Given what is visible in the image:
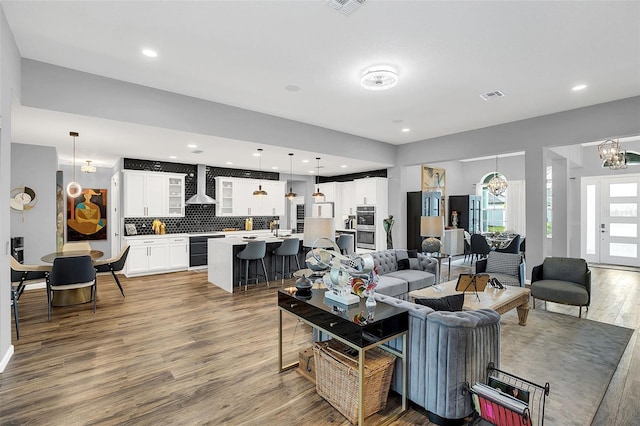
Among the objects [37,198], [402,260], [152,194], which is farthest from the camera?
[152,194]

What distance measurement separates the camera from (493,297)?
12.1 feet

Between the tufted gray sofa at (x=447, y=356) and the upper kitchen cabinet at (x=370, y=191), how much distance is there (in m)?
6.41

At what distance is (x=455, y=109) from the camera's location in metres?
5.16

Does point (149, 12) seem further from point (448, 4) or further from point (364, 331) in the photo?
point (364, 331)

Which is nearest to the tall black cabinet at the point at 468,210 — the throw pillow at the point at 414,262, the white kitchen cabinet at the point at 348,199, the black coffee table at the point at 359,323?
the white kitchen cabinet at the point at 348,199

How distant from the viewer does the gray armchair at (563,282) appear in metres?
4.11

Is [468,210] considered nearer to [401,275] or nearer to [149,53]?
[401,275]

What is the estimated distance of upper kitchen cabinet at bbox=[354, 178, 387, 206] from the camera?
8523 mm

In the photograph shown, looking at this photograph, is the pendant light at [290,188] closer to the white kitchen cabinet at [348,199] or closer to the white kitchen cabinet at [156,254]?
the white kitchen cabinet at [348,199]

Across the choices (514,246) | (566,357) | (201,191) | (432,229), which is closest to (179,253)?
(201,191)

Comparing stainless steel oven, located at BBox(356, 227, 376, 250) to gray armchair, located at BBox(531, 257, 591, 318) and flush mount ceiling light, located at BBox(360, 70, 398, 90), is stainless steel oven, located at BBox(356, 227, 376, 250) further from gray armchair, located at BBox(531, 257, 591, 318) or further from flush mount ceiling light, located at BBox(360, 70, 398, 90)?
flush mount ceiling light, located at BBox(360, 70, 398, 90)

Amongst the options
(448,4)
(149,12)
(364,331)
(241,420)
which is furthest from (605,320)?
(149,12)

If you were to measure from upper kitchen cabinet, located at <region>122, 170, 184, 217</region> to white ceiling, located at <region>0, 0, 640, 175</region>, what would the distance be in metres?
1.90

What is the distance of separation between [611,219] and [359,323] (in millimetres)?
9922
